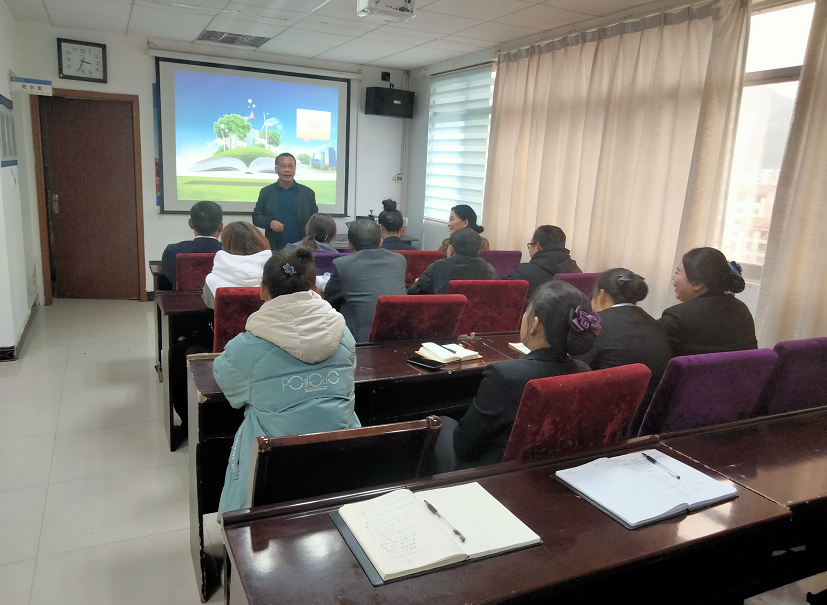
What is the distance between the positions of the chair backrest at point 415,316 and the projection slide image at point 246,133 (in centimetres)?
446

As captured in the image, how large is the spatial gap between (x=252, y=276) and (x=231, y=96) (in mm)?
3994

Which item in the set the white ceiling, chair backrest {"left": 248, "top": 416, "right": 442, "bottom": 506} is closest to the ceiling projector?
the white ceiling

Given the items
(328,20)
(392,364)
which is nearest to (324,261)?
(392,364)

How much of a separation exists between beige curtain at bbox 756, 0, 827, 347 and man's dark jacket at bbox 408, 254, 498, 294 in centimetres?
166

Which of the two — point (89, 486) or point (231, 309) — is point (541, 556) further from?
point (89, 486)

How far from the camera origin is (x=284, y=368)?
1.75 m

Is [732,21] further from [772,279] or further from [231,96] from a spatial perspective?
[231,96]

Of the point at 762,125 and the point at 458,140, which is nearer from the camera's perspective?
the point at 762,125

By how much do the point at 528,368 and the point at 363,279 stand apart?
5.32 feet

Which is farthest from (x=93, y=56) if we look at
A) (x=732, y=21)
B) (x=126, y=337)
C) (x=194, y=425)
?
(x=732, y=21)

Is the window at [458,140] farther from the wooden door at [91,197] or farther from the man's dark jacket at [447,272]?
the wooden door at [91,197]

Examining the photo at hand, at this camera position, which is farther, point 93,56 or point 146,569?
point 93,56

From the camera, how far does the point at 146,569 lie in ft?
7.01

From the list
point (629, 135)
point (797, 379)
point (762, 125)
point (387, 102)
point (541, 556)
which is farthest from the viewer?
point (387, 102)
